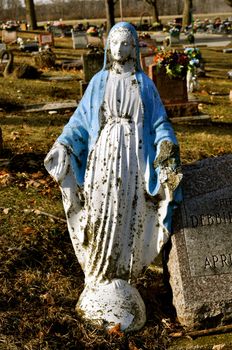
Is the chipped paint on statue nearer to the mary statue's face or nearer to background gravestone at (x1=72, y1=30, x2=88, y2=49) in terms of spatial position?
the mary statue's face

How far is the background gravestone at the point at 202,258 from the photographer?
15.2 feet

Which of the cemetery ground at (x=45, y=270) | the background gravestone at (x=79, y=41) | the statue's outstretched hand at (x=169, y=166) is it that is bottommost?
the cemetery ground at (x=45, y=270)

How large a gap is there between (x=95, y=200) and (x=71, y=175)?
10.8 inches

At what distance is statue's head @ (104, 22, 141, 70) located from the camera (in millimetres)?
4543

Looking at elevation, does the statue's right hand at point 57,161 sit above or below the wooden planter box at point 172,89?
above

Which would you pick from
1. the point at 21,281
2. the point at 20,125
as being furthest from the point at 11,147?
the point at 21,281

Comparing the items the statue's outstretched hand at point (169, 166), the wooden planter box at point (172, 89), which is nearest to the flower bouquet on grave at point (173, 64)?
the wooden planter box at point (172, 89)

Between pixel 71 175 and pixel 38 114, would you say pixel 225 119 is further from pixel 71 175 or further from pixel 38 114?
pixel 71 175

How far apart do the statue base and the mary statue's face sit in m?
1.76

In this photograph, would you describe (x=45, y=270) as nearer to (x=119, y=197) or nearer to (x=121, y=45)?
(x=119, y=197)

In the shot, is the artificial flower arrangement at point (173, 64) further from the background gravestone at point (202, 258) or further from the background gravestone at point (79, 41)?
the background gravestone at point (79, 41)

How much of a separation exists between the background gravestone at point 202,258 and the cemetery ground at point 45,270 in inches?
7.7

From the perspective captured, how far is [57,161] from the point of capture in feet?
14.9

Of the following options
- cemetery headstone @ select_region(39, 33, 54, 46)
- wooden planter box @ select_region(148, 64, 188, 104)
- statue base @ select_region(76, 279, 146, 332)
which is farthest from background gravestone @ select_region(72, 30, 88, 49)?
statue base @ select_region(76, 279, 146, 332)
